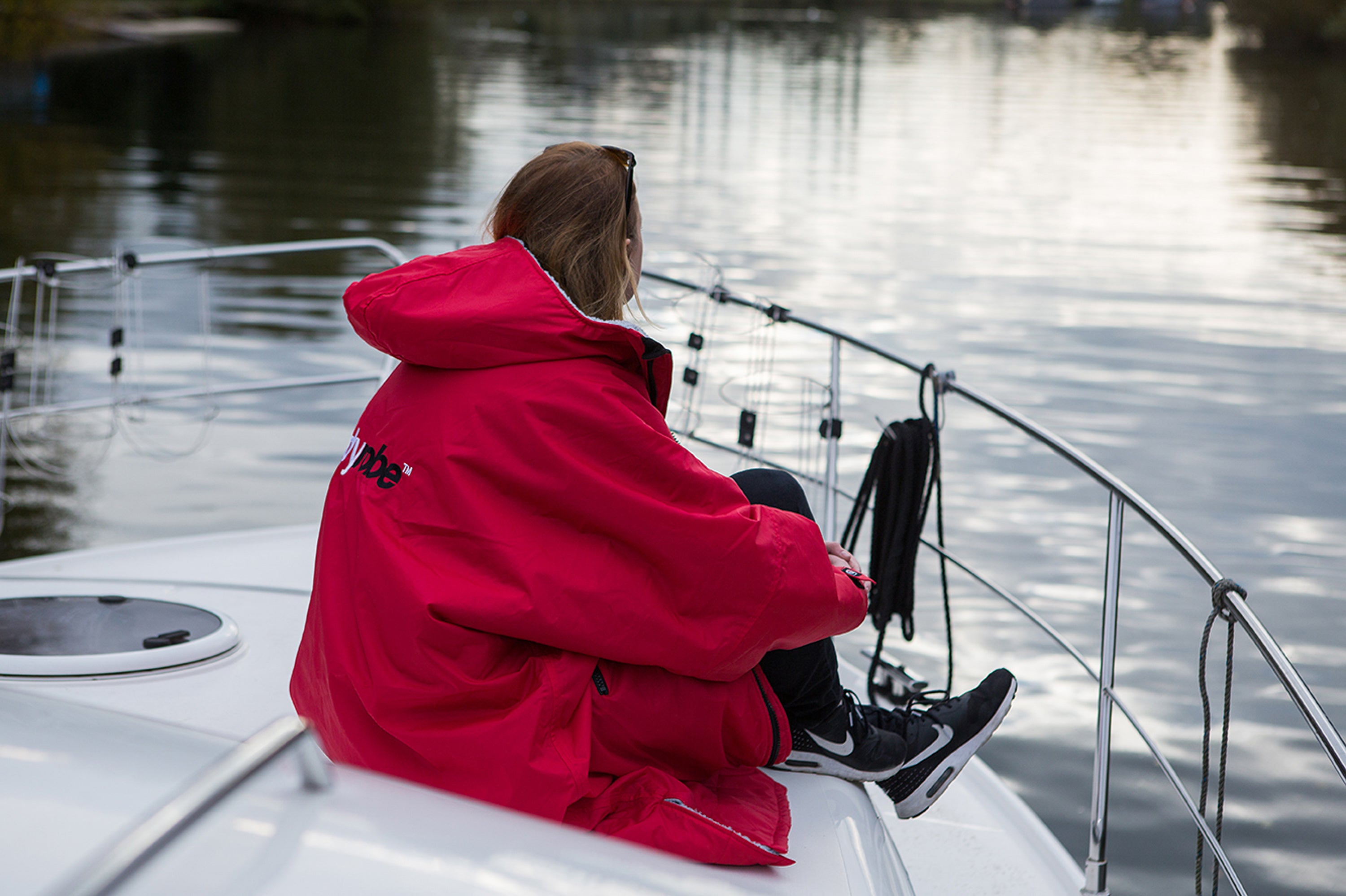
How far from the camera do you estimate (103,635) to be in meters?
2.22

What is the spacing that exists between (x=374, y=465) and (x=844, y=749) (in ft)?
2.74

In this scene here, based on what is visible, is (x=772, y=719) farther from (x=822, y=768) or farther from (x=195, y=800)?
(x=195, y=800)

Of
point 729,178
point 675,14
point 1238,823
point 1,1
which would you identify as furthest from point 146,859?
point 675,14

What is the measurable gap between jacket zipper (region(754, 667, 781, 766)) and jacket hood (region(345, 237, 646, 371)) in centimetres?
48

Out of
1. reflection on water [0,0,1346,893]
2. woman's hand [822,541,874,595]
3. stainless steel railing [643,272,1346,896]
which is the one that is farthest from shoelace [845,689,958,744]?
reflection on water [0,0,1346,893]

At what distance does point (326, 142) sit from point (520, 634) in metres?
15.7

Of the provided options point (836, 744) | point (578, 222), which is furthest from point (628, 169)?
point (836, 744)

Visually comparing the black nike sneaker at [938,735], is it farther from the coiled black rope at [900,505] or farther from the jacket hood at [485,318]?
the jacket hood at [485,318]

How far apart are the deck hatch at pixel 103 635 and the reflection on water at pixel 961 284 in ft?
3.86

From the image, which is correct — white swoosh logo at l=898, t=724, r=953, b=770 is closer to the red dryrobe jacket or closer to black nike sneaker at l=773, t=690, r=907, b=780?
black nike sneaker at l=773, t=690, r=907, b=780

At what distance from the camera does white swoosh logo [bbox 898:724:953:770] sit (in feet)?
6.38

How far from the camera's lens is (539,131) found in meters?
16.6

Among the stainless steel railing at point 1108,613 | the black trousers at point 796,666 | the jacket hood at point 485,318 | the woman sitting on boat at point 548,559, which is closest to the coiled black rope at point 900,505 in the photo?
the stainless steel railing at point 1108,613

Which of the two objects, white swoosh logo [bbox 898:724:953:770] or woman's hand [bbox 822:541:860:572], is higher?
woman's hand [bbox 822:541:860:572]
